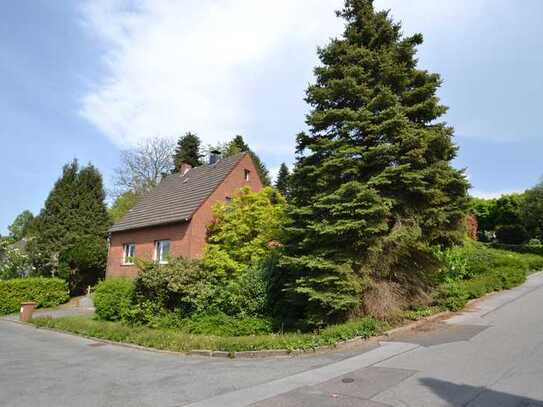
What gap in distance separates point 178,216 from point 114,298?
659cm

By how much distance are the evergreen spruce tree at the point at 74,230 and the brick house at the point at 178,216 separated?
4.09 metres

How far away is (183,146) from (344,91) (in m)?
39.3

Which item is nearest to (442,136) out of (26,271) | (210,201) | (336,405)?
(336,405)

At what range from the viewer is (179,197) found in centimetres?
2528

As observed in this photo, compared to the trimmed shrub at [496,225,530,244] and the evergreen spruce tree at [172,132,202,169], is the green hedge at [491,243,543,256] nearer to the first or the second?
the trimmed shrub at [496,225,530,244]

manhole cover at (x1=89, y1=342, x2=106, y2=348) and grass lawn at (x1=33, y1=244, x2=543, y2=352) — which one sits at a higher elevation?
grass lawn at (x1=33, y1=244, x2=543, y2=352)

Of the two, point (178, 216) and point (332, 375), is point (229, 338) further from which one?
point (178, 216)

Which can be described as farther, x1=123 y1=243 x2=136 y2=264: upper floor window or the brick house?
x1=123 y1=243 x2=136 y2=264: upper floor window

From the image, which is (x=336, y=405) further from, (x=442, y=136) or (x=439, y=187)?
(x=442, y=136)

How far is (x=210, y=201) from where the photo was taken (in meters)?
22.8

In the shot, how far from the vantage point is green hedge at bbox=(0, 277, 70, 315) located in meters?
24.5

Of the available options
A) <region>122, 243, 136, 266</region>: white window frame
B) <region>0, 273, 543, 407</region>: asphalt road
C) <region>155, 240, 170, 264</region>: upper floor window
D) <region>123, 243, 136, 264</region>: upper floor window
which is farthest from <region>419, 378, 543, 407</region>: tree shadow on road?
<region>123, 243, 136, 264</region>: upper floor window

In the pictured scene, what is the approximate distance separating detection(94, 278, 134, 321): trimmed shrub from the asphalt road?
447cm

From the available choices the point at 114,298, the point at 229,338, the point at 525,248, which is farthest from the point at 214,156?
the point at 525,248
